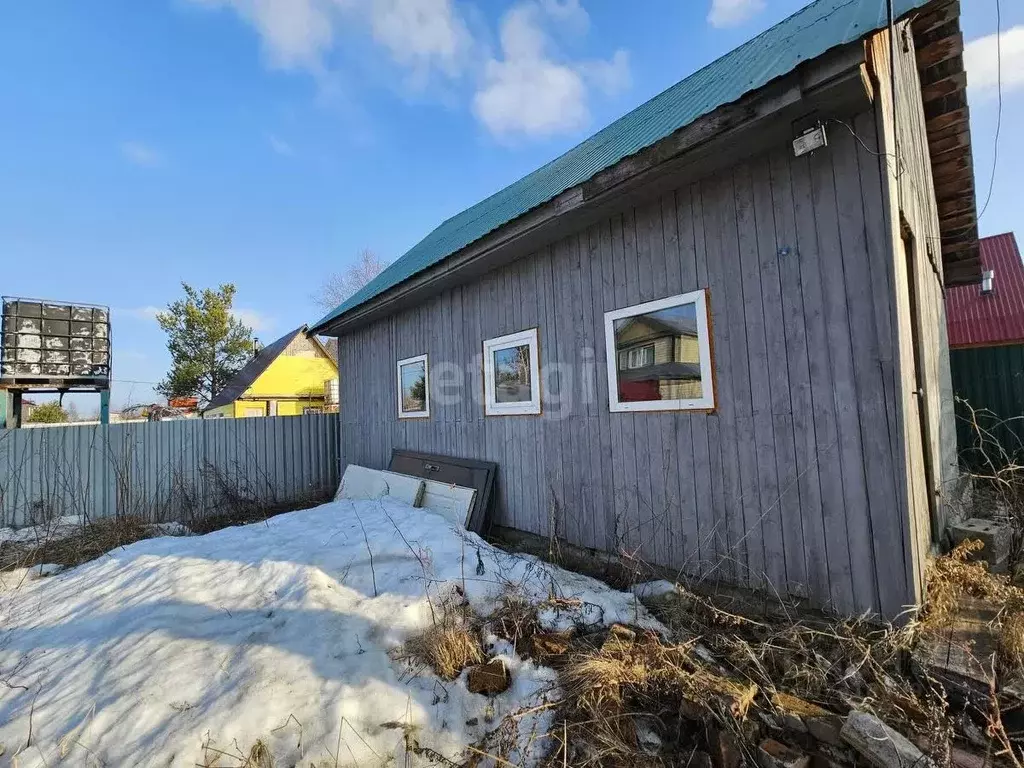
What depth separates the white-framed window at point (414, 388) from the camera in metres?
6.09

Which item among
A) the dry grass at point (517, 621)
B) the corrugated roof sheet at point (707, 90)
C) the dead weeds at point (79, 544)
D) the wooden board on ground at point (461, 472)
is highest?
the corrugated roof sheet at point (707, 90)

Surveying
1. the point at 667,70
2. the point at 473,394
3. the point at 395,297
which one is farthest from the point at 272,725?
the point at 667,70

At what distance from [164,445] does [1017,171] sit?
38.6 ft

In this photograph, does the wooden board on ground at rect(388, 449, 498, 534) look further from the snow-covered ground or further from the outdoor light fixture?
the outdoor light fixture

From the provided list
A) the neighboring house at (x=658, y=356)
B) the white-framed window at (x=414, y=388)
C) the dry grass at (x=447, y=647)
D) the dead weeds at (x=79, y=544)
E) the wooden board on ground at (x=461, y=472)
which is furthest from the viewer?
the white-framed window at (x=414, y=388)

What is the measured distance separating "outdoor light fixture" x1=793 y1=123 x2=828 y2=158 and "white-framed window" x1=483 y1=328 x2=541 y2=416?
8.24 ft

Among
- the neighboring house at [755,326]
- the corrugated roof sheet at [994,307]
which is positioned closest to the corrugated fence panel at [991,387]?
the corrugated roof sheet at [994,307]

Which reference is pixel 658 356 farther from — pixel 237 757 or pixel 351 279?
pixel 351 279

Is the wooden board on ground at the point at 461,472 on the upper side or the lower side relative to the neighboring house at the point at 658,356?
lower

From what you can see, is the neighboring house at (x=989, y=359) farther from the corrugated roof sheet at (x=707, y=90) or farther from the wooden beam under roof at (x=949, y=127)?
the corrugated roof sheet at (x=707, y=90)

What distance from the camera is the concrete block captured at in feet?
9.92

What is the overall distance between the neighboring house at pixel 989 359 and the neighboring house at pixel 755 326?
13.0 feet

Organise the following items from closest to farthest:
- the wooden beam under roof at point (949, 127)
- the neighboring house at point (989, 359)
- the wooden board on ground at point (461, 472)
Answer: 1. the wooden beam under roof at point (949, 127)
2. the wooden board on ground at point (461, 472)
3. the neighboring house at point (989, 359)

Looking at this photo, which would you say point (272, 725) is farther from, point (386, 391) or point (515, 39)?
point (515, 39)
